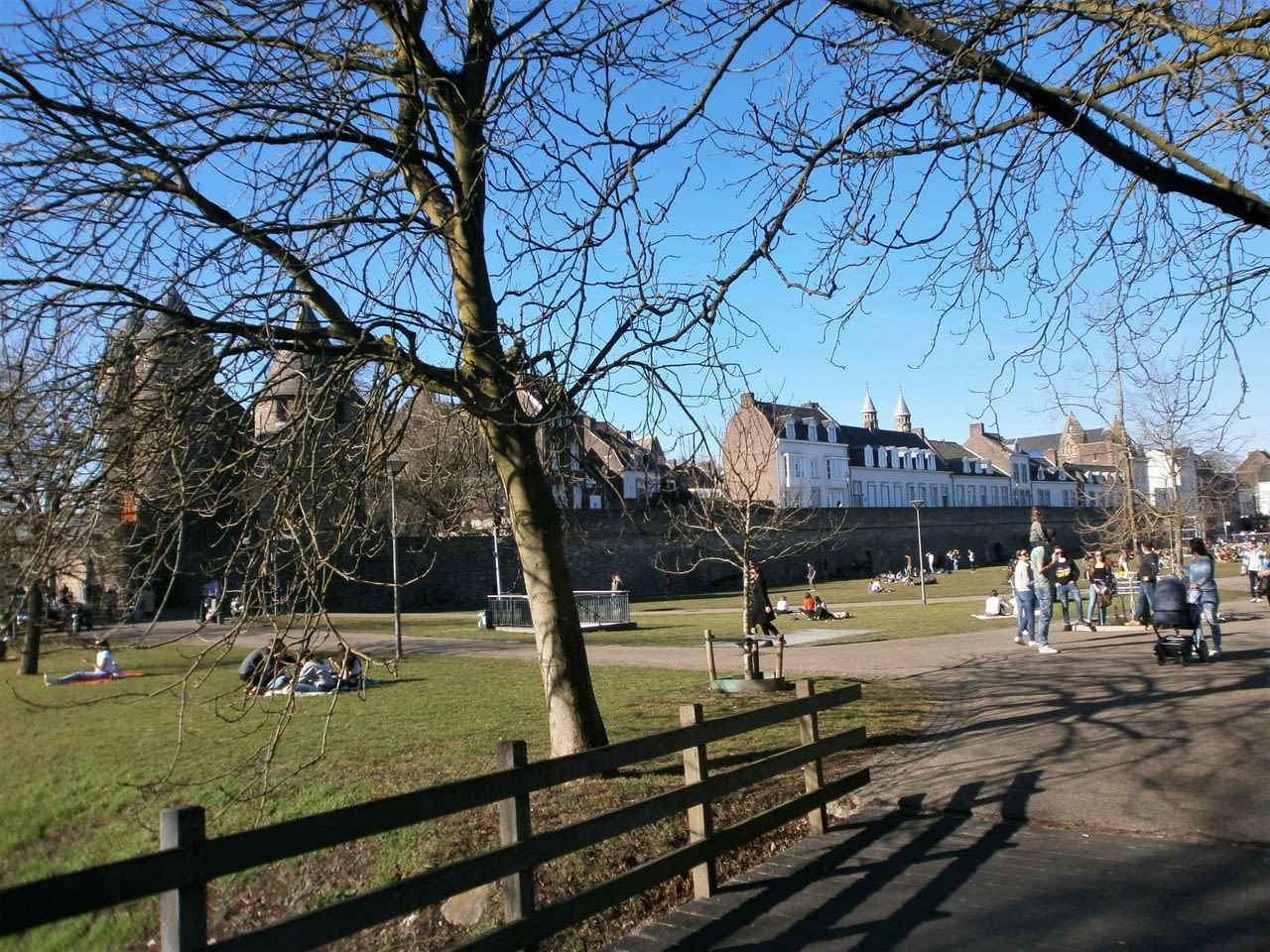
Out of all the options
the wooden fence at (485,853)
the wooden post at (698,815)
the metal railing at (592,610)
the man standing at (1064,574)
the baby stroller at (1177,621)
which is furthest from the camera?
the metal railing at (592,610)

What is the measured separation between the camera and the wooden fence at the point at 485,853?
3.32 m

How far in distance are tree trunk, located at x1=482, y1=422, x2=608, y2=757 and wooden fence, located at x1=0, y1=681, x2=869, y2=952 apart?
6.97ft

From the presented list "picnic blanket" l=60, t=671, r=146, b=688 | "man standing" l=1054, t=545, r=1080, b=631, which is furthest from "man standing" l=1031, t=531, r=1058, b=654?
"picnic blanket" l=60, t=671, r=146, b=688

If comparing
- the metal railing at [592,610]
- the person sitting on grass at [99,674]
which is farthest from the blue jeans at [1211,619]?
the person sitting on grass at [99,674]

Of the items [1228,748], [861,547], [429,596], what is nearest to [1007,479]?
[861,547]

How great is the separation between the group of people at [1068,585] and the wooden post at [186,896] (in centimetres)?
1391

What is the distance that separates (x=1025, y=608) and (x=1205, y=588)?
10.6 feet

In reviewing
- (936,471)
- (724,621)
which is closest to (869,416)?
(936,471)

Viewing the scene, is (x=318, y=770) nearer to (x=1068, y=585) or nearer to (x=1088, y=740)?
(x=1088, y=740)

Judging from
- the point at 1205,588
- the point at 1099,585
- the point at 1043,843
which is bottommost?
the point at 1043,843

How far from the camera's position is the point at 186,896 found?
3488 mm

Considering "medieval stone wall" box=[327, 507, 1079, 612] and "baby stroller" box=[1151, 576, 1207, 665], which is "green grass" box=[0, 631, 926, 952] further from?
"medieval stone wall" box=[327, 507, 1079, 612]

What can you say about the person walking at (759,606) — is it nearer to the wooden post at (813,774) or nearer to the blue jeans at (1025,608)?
the blue jeans at (1025,608)

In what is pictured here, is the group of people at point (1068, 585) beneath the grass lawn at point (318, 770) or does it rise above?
above
